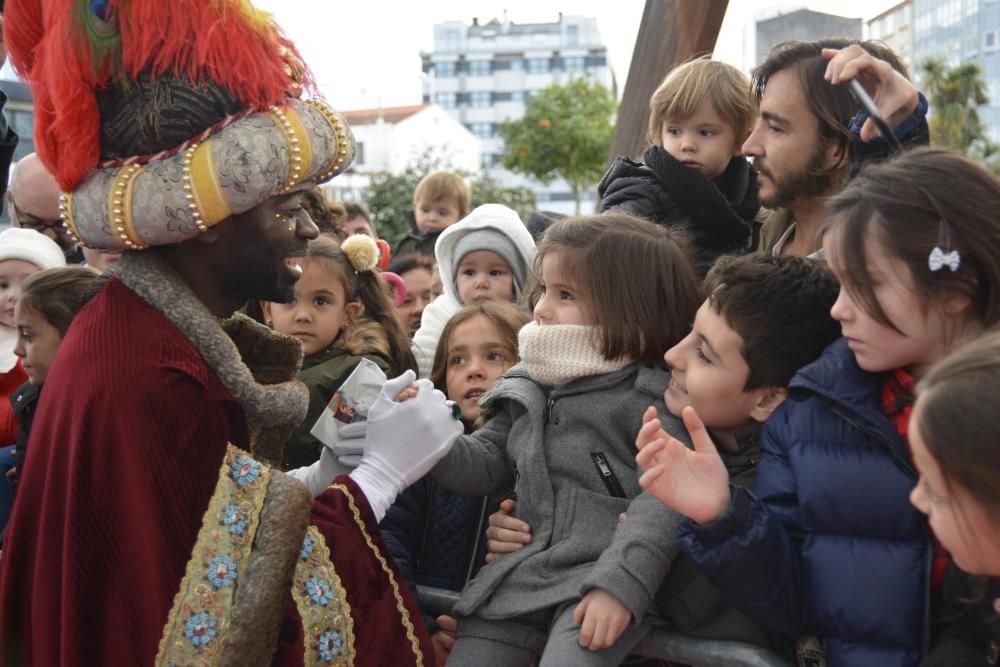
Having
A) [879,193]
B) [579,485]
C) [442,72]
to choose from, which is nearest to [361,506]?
[579,485]

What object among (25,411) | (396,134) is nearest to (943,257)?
(25,411)

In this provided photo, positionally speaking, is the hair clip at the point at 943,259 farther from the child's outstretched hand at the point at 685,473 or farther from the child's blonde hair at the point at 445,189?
the child's blonde hair at the point at 445,189

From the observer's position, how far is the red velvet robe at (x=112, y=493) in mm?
2266

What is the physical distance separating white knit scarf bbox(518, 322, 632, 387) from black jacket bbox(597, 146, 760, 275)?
0.69m

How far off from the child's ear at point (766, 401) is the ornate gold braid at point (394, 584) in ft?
3.01

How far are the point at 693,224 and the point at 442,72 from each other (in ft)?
302

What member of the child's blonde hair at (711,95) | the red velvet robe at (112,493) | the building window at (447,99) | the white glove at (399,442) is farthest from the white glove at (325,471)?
the building window at (447,99)

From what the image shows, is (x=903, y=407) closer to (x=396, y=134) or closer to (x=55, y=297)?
(x=55, y=297)

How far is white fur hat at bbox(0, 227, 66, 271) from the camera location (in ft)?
15.9

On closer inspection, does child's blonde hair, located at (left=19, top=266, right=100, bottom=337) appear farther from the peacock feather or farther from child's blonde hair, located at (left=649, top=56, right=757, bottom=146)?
child's blonde hair, located at (left=649, top=56, right=757, bottom=146)

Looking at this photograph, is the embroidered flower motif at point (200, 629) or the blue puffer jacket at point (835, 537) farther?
the embroidered flower motif at point (200, 629)

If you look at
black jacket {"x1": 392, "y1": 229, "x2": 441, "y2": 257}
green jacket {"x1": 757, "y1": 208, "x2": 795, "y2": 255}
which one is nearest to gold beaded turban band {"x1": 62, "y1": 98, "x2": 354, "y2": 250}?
green jacket {"x1": 757, "y1": 208, "x2": 795, "y2": 255}

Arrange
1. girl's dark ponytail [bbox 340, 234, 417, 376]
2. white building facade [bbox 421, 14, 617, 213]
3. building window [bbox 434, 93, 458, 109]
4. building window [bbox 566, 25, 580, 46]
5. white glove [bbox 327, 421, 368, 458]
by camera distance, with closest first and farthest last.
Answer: white glove [bbox 327, 421, 368, 458] → girl's dark ponytail [bbox 340, 234, 417, 376] → white building facade [bbox 421, 14, 617, 213] → building window [bbox 566, 25, 580, 46] → building window [bbox 434, 93, 458, 109]

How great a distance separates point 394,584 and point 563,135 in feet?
109
